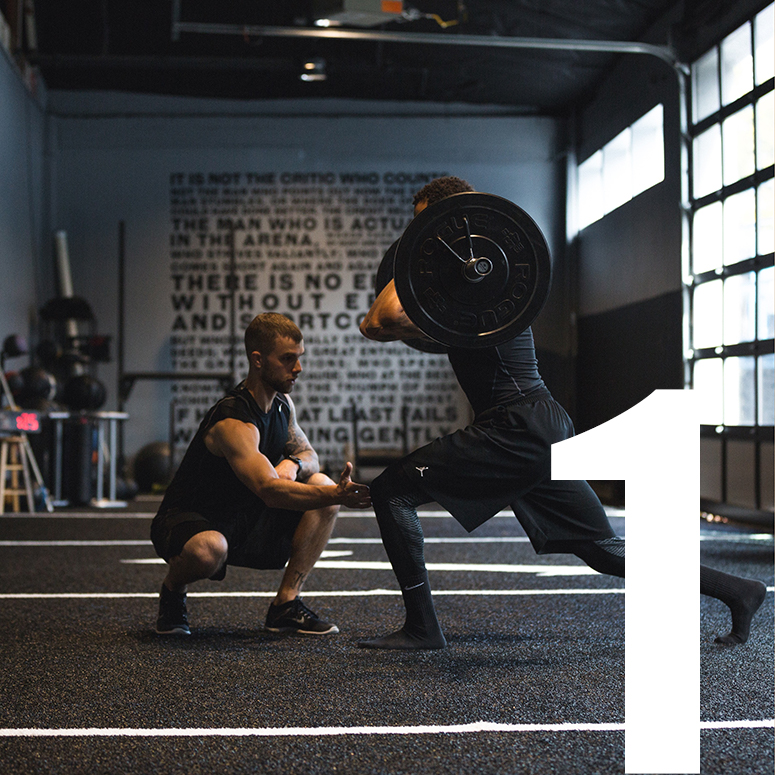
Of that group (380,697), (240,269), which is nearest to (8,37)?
(240,269)

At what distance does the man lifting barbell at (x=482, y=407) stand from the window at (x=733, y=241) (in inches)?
148

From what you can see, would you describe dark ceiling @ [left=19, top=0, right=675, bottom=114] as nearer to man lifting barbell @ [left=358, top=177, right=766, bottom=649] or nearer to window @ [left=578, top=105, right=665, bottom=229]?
window @ [left=578, top=105, right=665, bottom=229]

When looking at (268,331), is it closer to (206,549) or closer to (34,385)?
(206,549)

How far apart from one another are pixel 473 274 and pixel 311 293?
7.77 m

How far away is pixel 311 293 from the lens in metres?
9.98

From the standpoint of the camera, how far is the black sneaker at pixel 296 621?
2.87 m

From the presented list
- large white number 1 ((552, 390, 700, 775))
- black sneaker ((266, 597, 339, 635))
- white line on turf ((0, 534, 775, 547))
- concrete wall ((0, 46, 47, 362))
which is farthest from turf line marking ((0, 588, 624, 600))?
concrete wall ((0, 46, 47, 362))

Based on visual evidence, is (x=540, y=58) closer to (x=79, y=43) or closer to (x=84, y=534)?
(x=79, y=43)

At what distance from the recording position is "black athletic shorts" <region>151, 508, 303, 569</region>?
2752 mm

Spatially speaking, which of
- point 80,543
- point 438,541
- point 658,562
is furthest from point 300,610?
point 80,543

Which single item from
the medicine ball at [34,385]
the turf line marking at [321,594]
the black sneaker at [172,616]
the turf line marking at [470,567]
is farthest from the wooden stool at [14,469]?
the black sneaker at [172,616]

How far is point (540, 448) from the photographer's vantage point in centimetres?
249

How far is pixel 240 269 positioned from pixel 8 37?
319 cm

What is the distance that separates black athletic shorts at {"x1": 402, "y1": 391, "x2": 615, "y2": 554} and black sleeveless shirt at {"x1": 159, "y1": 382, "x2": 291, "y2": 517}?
1.73 feet
